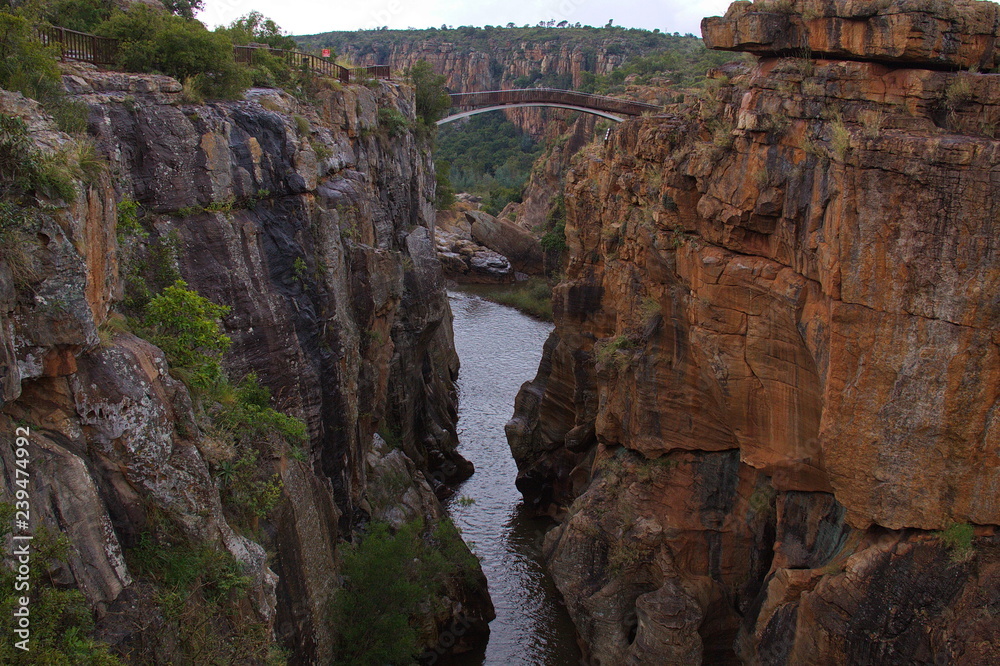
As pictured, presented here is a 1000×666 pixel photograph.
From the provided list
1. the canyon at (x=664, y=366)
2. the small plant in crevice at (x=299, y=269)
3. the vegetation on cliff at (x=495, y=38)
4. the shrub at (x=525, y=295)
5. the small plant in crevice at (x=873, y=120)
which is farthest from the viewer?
the vegetation on cliff at (x=495, y=38)

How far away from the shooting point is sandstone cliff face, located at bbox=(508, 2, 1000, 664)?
477 inches

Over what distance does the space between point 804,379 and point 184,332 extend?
966cm

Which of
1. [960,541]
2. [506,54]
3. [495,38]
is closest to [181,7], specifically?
[960,541]

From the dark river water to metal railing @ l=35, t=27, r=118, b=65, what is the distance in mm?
13856

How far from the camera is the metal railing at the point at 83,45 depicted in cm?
1434

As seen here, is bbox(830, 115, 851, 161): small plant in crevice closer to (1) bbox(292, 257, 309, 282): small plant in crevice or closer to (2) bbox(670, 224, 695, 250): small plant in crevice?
(2) bbox(670, 224, 695, 250): small plant in crevice

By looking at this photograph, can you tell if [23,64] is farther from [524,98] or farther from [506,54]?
[506,54]

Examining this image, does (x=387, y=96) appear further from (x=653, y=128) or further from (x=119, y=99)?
(x=119, y=99)

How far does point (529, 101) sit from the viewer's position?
4234 centimetres

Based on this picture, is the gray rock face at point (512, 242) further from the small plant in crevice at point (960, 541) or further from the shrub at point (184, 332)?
the shrub at point (184, 332)

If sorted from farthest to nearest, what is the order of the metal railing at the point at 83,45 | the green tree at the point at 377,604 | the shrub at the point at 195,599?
the green tree at the point at 377,604 → the metal railing at the point at 83,45 → the shrub at the point at 195,599

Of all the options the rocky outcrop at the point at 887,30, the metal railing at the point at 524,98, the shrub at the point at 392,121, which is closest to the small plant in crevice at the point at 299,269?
the rocky outcrop at the point at 887,30

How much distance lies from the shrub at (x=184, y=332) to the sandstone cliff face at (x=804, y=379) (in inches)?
344

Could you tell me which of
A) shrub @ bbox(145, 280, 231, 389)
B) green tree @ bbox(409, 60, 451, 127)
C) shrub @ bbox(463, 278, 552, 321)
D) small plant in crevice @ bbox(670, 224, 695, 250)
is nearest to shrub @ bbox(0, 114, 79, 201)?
shrub @ bbox(145, 280, 231, 389)
